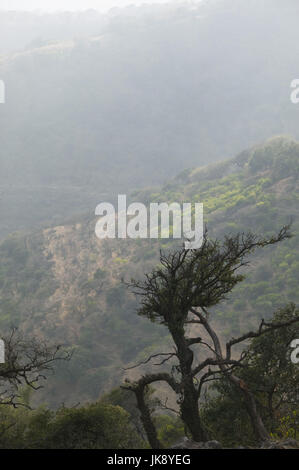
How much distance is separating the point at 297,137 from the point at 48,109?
8391cm

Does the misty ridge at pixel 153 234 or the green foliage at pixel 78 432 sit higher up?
the misty ridge at pixel 153 234

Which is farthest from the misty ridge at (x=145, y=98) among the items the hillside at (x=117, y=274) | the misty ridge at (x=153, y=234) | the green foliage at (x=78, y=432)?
the green foliage at (x=78, y=432)

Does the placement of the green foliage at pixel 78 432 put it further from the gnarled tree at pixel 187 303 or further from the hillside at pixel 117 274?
the hillside at pixel 117 274

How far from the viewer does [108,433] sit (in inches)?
508

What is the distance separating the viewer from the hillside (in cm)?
3384

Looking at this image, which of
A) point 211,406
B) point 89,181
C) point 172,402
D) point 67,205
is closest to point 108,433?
point 211,406

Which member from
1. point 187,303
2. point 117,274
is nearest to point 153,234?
point 117,274

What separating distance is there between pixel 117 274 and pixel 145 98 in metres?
112

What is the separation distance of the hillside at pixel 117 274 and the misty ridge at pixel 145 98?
47472mm

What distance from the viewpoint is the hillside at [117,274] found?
33844mm

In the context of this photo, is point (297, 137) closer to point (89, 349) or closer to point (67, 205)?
point (67, 205)

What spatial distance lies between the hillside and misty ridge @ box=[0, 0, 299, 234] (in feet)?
156

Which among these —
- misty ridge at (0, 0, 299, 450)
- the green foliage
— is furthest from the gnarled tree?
the green foliage

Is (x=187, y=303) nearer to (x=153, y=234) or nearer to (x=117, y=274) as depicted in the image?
(x=117, y=274)
